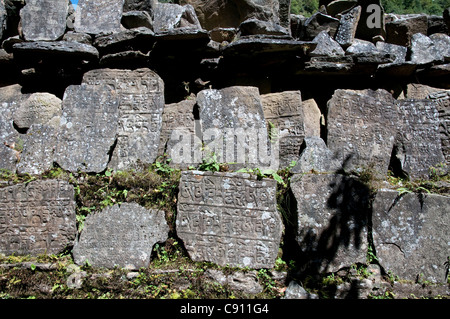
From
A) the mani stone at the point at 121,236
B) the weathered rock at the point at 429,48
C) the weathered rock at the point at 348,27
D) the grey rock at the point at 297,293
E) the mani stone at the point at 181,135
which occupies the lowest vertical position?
the grey rock at the point at 297,293

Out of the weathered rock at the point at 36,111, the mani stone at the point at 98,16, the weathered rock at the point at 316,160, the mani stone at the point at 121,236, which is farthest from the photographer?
the mani stone at the point at 98,16

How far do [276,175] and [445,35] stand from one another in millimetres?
3595

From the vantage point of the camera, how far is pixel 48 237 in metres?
3.64

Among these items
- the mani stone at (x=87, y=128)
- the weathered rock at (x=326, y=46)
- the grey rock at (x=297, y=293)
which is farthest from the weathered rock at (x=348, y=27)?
the grey rock at (x=297, y=293)

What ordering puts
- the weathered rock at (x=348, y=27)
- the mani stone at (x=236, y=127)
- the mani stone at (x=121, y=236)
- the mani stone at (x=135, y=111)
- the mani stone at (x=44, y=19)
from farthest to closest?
the weathered rock at (x=348, y=27), the mani stone at (x=44, y=19), the mani stone at (x=135, y=111), the mani stone at (x=236, y=127), the mani stone at (x=121, y=236)

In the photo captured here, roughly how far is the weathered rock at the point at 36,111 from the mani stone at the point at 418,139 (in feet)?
13.7

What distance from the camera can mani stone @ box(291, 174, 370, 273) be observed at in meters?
3.54

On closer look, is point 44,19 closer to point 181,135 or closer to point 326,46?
point 181,135

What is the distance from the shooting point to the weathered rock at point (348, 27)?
507 centimetres

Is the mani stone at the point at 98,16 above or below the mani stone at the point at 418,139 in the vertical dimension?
above

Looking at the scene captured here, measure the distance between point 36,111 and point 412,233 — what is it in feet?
14.8

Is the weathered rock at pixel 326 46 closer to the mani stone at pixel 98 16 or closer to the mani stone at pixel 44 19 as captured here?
the mani stone at pixel 98 16

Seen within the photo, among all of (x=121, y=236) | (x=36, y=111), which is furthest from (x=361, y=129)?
(x=36, y=111)

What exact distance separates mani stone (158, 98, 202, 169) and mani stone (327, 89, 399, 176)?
1587mm
